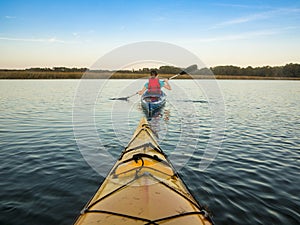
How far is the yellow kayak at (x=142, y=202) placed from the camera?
8.76ft

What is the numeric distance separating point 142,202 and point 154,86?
1272 cm

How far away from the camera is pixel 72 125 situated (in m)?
10.7

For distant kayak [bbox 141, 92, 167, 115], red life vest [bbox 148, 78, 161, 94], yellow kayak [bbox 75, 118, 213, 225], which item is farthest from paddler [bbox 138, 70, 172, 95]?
yellow kayak [bbox 75, 118, 213, 225]

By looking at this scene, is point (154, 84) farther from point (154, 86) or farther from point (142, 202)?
point (142, 202)

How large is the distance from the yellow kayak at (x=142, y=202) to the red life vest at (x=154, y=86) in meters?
11.4

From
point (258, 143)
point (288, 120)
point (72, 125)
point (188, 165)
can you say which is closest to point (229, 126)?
point (258, 143)

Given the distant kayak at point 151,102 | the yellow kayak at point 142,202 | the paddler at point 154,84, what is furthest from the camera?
the paddler at point 154,84

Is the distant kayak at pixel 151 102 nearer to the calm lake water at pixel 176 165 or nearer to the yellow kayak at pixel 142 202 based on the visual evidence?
the calm lake water at pixel 176 165

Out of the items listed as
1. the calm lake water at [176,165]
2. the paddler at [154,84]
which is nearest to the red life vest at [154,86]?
the paddler at [154,84]

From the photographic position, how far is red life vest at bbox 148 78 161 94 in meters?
15.1

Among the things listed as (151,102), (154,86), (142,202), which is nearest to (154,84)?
(154,86)

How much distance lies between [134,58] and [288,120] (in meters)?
9.12

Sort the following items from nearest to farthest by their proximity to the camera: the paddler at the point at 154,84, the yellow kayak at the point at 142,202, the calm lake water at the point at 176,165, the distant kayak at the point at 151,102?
1. the yellow kayak at the point at 142,202
2. the calm lake water at the point at 176,165
3. the distant kayak at the point at 151,102
4. the paddler at the point at 154,84

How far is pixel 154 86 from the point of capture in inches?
601
